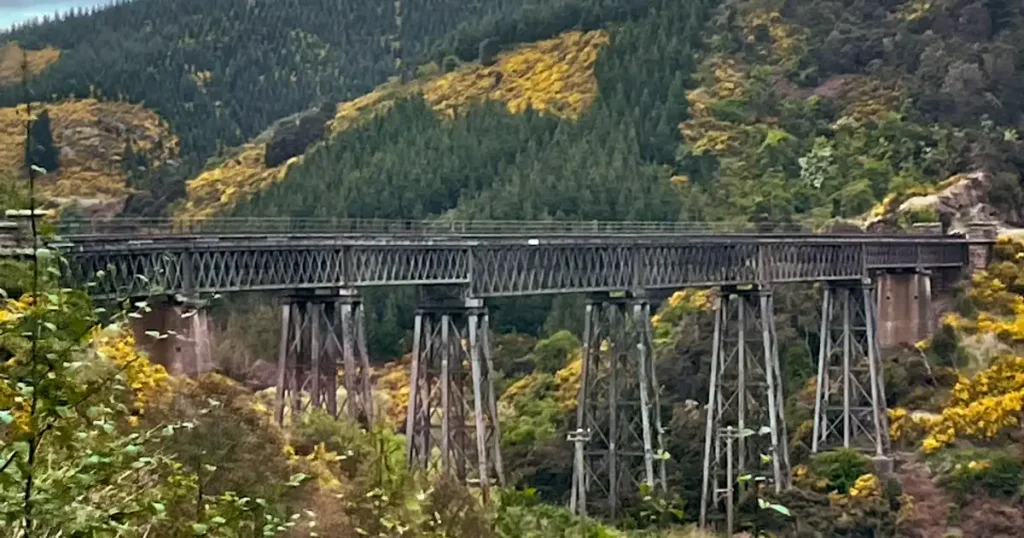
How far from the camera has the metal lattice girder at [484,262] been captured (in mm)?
28984

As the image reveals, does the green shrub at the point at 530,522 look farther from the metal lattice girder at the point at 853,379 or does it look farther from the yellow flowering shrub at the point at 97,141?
the yellow flowering shrub at the point at 97,141

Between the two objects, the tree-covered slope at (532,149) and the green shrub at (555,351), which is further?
the tree-covered slope at (532,149)

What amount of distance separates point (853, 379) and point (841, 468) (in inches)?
136

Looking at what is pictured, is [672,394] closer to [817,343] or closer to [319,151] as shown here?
[817,343]

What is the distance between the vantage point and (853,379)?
52125mm

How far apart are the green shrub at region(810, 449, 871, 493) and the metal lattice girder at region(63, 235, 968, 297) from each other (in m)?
5.31

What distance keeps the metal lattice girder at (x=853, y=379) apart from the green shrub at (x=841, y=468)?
3.06 ft

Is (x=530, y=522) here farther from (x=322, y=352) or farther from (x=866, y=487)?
(x=866, y=487)

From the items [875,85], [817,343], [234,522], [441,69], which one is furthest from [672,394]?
[441,69]

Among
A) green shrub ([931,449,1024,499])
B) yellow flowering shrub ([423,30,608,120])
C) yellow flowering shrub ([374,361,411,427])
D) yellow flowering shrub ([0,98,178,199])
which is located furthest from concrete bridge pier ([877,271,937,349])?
yellow flowering shrub ([0,98,178,199])

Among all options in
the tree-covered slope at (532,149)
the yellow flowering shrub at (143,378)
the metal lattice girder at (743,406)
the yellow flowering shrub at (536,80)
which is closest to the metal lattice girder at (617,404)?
the metal lattice girder at (743,406)

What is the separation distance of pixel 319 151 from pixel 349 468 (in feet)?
257

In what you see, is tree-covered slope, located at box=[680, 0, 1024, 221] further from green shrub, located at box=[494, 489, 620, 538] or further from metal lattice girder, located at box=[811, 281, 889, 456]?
green shrub, located at box=[494, 489, 620, 538]

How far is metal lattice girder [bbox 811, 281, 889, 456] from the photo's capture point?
51.0 meters
